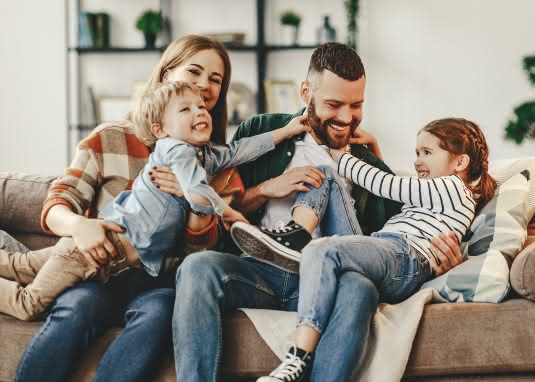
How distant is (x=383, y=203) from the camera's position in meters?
2.25

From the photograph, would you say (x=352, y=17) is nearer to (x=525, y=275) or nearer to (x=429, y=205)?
(x=429, y=205)

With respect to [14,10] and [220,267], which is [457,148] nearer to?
[220,267]

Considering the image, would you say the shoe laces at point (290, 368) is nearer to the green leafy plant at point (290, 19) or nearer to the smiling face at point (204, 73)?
the smiling face at point (204, 73)

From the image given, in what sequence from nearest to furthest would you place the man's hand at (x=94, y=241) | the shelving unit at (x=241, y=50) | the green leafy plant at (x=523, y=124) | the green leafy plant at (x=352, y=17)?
the man's hand at (x=94, y=241) < the green leafy plant at (x=523, y=124) < the green leafy plant at (x=352, y=17) < the shelving unit at (x=241, y=50)

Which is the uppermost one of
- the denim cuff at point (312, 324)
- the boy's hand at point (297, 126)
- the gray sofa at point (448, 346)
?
the boy's hand at point (297, 126)

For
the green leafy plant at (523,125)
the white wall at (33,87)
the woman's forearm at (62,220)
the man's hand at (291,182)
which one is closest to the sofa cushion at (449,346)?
the woman's forearm at (62,220)

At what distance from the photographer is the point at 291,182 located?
2.05m

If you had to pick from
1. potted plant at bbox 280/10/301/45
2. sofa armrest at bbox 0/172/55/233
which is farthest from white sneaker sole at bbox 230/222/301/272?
potted plant at bbox 280/10/301/45

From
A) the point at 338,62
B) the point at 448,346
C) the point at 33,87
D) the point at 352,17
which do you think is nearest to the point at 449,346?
the point at 448,346

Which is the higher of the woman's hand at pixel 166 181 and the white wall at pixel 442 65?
the white wall at pixel 442 65

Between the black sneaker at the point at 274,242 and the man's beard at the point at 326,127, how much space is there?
0.40 m

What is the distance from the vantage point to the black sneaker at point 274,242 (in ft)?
5.85

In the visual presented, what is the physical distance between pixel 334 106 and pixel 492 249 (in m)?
0.62

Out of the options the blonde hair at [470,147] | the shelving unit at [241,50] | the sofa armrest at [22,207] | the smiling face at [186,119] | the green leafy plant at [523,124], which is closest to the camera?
the smiling face at [186,119]
